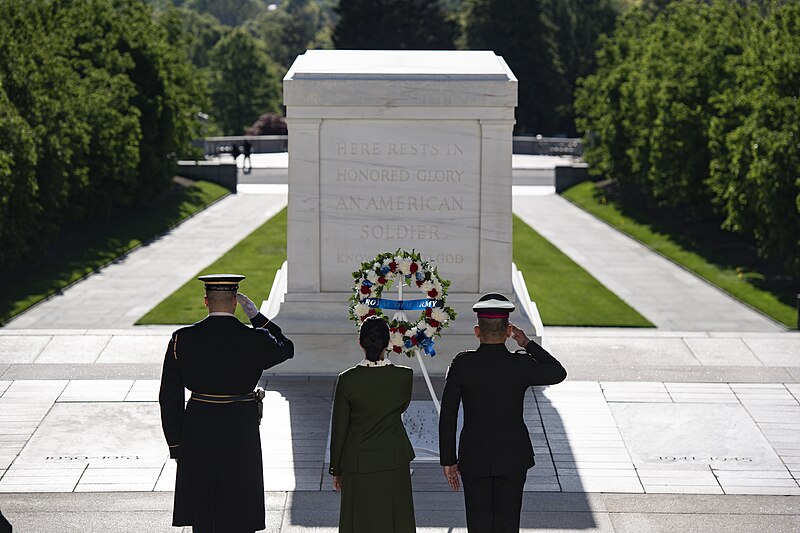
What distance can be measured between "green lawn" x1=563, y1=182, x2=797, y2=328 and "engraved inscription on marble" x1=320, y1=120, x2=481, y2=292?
924cm

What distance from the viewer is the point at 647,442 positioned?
1177 centimetres

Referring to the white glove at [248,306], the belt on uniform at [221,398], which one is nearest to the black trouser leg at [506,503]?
the belt on uniform at [221,398]

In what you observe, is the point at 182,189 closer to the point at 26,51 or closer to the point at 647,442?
the point at 26,51

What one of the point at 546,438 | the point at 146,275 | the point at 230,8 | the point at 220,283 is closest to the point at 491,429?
the point at 220,283

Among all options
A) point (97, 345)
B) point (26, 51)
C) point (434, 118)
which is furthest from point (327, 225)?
point (26, 51)

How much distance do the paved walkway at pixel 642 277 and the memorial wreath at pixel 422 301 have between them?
10.2m

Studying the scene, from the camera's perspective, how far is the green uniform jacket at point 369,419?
773cm

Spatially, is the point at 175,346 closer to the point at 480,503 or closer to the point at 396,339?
the point at 480,503

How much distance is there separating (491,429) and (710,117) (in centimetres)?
2352

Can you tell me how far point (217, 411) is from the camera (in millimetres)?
8109

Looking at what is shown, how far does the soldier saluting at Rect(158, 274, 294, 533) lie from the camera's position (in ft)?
26.3

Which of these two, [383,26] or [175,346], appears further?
Answer: [383,26]

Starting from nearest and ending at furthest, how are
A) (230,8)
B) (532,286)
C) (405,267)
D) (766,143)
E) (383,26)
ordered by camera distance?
(405,267)
(532,286)
(766,143)
(383,26)
(230,8)

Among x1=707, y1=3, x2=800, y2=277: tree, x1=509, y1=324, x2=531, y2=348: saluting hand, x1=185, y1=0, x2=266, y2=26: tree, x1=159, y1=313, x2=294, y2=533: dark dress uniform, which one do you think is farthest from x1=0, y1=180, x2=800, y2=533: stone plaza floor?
x1=185, y1=0, x2=266, y2=26: tree
